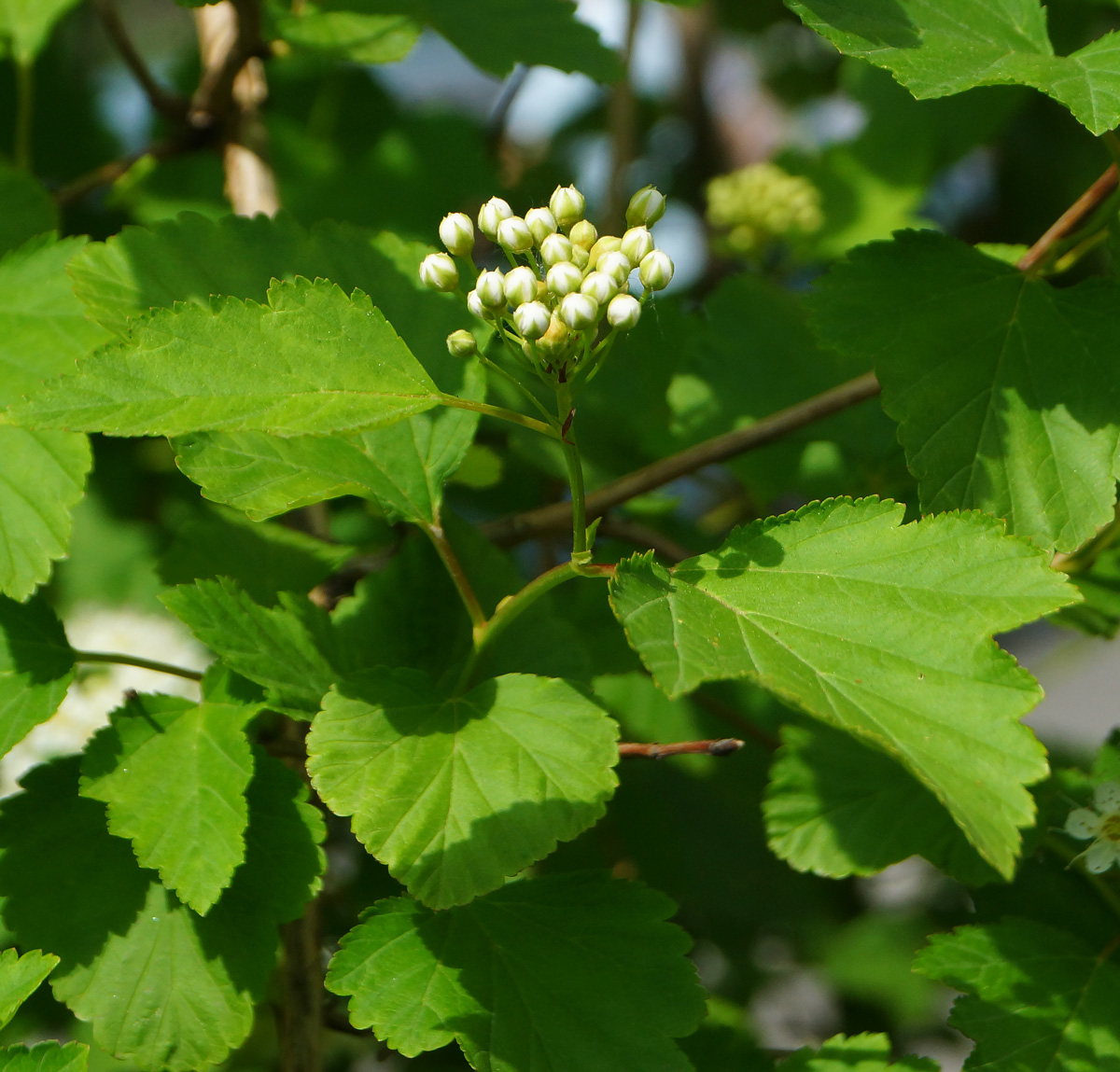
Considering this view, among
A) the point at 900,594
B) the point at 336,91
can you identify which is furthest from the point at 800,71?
the point at 900,594

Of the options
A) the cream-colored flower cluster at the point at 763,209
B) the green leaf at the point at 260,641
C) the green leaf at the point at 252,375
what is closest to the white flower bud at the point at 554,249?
the green leaf at the point at 252,375

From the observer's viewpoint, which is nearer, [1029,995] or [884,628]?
[884,628]

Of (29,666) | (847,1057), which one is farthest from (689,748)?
(29,666)

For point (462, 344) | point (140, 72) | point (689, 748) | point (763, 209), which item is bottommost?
point (763, 209)

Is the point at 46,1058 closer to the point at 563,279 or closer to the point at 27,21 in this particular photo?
the point at 563,279

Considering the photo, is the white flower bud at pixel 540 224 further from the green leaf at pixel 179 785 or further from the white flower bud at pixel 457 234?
the green leaf at pixel 179 785

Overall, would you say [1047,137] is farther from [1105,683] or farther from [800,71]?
[1105,683]

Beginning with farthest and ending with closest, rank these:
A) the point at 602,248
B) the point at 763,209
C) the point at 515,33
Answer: the point at 763,209 → the point at 515,33 → the point at 602,248
